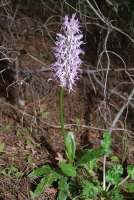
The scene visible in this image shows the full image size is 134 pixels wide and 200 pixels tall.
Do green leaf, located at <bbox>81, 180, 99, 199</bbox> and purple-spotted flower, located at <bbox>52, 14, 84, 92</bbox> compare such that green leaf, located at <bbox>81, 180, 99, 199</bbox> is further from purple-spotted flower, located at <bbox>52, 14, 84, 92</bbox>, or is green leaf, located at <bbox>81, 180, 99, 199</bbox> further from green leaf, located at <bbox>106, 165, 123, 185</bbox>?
purple-spotted flower, located at <bbox>52, 14, 84, 92</bbox>

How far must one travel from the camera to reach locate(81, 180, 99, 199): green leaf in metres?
2.48

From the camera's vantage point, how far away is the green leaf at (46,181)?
2.53 meters

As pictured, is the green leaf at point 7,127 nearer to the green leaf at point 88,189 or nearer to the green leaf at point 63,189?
the green leaf at point 63,189

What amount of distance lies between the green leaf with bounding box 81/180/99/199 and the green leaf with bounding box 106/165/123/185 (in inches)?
9.4

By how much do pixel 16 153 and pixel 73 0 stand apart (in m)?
3.16

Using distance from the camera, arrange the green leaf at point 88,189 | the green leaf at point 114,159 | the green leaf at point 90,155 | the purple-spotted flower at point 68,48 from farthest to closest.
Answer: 1. the green leaf at point 114,159
2. the green leaf at point 90,155
3. the green leaf at point 88,189
4. the purple-spotted flower at point 68,48

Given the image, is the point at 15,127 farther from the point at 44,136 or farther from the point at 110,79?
the point at 110,79

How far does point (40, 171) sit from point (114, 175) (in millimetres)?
737

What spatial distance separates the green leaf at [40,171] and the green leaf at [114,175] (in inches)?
23.2

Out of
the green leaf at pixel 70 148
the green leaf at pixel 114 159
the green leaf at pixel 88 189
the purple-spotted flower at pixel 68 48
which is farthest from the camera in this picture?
the green leaf at pixel 114 159

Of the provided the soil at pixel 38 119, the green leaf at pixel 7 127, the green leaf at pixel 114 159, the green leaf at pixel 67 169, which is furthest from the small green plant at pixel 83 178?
the green leaf at pixel 7 127

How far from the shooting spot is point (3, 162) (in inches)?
109

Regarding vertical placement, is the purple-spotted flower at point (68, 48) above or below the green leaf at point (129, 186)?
above

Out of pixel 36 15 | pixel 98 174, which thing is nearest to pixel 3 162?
pixel 98 174
